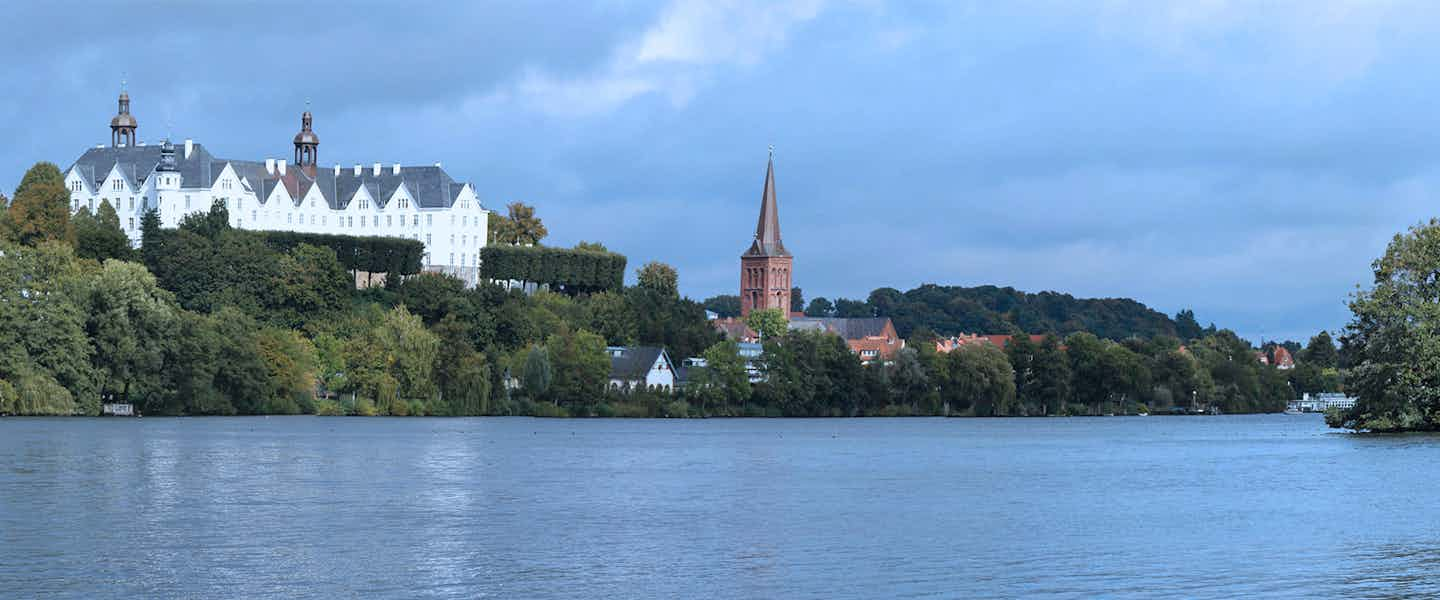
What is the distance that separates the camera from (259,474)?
163 feet

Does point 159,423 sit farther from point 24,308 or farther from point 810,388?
point 810,388

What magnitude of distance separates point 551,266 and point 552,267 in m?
0.10

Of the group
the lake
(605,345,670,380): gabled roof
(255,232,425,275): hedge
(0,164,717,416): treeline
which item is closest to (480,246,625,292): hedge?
(0,164,717,416): treeline

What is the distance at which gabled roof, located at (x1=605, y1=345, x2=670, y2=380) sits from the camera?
381 feet

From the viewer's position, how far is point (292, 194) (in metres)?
132

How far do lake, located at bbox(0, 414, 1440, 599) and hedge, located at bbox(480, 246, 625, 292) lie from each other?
59515 millimetres

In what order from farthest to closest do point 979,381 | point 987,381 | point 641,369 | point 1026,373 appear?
point 1026,373, point 979,381, point 987,381, point 641,369

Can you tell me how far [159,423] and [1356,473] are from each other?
166ft

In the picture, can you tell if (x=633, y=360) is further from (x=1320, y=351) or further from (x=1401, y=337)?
(x=1320, y=351)

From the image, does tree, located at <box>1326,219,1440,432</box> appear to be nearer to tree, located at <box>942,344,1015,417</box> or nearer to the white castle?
tree, located at <box>942,344,1015,417</box>

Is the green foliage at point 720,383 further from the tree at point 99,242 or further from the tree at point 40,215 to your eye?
A: the tree at point 40,215

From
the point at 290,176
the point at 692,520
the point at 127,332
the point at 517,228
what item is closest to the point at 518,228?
the point at 517,228

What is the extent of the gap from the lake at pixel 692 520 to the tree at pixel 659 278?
255 ft

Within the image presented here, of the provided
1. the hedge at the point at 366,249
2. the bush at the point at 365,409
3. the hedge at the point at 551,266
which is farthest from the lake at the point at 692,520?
the hedge at the point at 551,266
